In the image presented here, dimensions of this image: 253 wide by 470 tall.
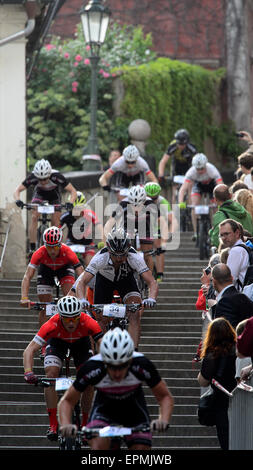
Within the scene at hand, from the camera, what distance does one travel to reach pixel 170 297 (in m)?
19.9

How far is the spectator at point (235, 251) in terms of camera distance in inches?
568

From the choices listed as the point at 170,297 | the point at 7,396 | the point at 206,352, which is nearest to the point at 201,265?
the point at 170,297

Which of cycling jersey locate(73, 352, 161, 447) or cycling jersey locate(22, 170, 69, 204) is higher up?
cycling jersey locate(22, 170, 69, 204)

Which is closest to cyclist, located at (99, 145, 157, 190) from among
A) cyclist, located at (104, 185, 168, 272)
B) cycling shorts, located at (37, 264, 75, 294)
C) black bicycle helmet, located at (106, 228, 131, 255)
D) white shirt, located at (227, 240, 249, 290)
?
cyclist, located at (104, 185, 168, 272)

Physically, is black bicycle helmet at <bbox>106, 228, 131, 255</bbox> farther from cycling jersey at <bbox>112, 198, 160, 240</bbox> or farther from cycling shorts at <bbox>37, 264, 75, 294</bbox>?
cycling jersey at <bbox>112, 198, 160, 240</bbox>

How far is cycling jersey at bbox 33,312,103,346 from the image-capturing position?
46.3 ft

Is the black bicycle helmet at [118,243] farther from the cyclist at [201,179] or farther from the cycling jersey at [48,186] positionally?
the cyclist at [201,179]

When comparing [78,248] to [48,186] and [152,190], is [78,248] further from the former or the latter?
[48,186]

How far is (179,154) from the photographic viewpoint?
25.0 m

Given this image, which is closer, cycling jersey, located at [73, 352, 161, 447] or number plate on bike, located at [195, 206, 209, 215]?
cycling jersey, located at [73, 352, 161, 447]

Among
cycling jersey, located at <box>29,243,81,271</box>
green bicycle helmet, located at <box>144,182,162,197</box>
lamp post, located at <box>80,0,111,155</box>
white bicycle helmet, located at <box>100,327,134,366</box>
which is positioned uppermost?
lamp post, located at <box>80,0,111,155</box>

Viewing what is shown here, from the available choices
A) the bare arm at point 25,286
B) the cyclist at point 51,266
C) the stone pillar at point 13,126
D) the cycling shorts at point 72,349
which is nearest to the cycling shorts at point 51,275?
the cyclist at point 51,266

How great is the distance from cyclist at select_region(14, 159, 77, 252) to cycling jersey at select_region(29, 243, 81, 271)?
3.31 m

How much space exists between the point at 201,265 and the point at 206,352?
890 centimetres
